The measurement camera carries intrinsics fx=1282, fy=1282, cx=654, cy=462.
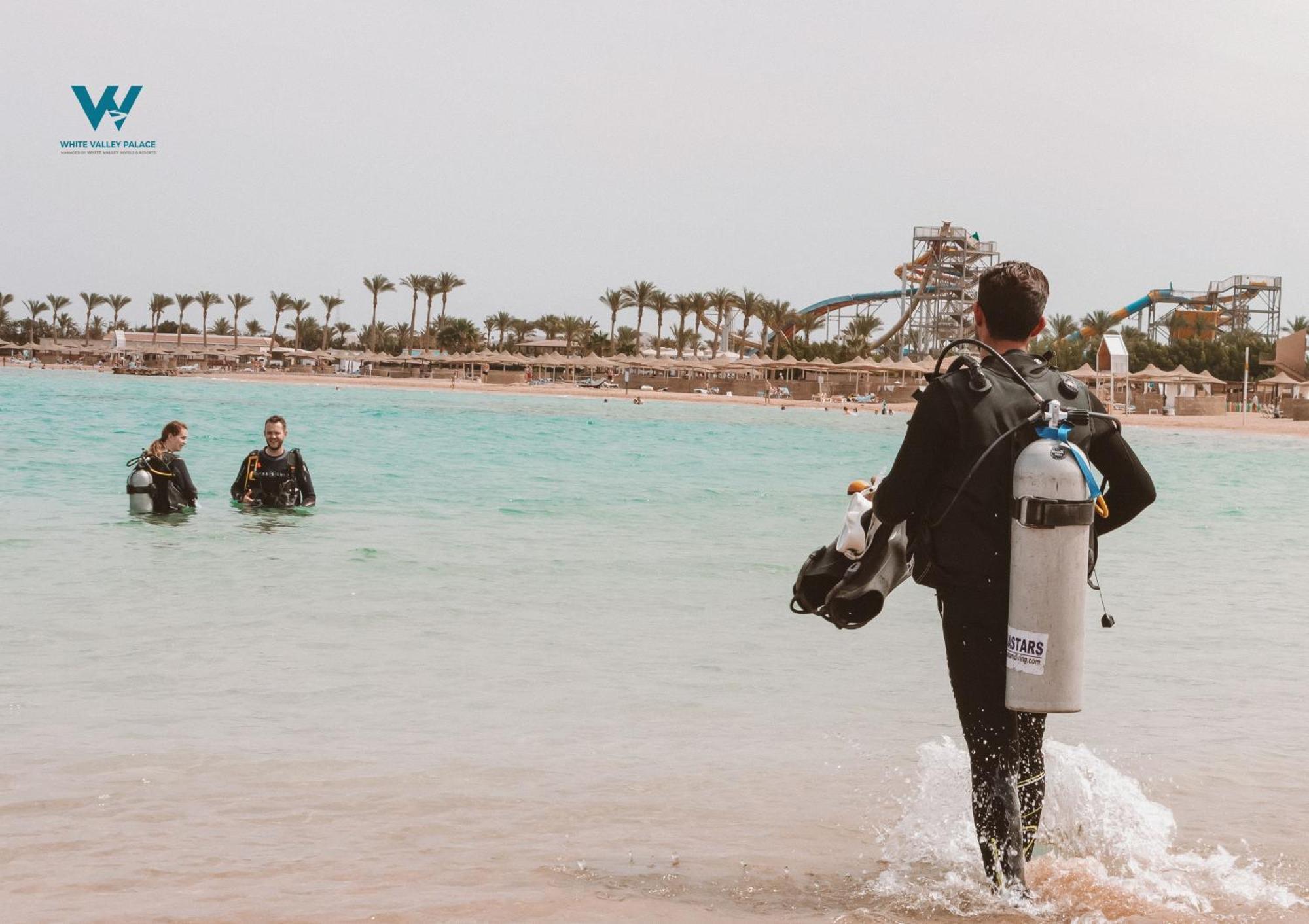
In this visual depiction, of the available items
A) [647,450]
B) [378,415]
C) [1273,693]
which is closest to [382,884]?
[1273,693]

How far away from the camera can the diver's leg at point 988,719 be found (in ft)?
10.1

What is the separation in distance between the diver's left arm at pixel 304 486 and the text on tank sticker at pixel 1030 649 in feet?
32.4

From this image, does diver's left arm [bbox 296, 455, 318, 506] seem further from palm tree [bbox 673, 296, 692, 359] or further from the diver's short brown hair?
palm tree [bbox 673, 296, 692, 359]

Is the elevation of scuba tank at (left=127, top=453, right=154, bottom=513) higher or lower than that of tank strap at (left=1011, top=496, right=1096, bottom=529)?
lower

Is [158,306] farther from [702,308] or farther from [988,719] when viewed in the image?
[988,719]

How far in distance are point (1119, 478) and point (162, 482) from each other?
10681 millimetres

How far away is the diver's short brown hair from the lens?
316 centimetres

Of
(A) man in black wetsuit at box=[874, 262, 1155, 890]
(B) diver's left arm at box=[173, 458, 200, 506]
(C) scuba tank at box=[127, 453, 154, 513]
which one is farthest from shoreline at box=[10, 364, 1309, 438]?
(A) man in black wetsuit at box=[874, 262, 1155, 890]

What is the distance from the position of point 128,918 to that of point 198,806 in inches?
36.5

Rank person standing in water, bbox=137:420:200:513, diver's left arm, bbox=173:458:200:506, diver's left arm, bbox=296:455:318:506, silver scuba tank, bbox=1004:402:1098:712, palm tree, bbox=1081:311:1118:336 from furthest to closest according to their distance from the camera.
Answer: palm tree, bbox=1081:311:1118:336, diver's left arm, bbox=173:458:200:506, diver's left arm, bbox=296:455:318:506, person standing in water, bbox=137:420:200:513, silver scuba tank, bbox=1004:402:1098:712

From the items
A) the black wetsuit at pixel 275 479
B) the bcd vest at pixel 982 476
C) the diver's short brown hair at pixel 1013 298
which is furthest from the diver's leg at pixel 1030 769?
the black wetsuit at pixel 275 479

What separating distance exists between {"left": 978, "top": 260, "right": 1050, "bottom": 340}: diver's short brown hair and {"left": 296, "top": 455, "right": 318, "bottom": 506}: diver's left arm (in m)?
9.74

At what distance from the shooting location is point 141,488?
1223 cm

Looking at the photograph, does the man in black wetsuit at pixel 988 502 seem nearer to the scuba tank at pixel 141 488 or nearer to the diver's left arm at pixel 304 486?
the diver's left arm at pixel 304 486
